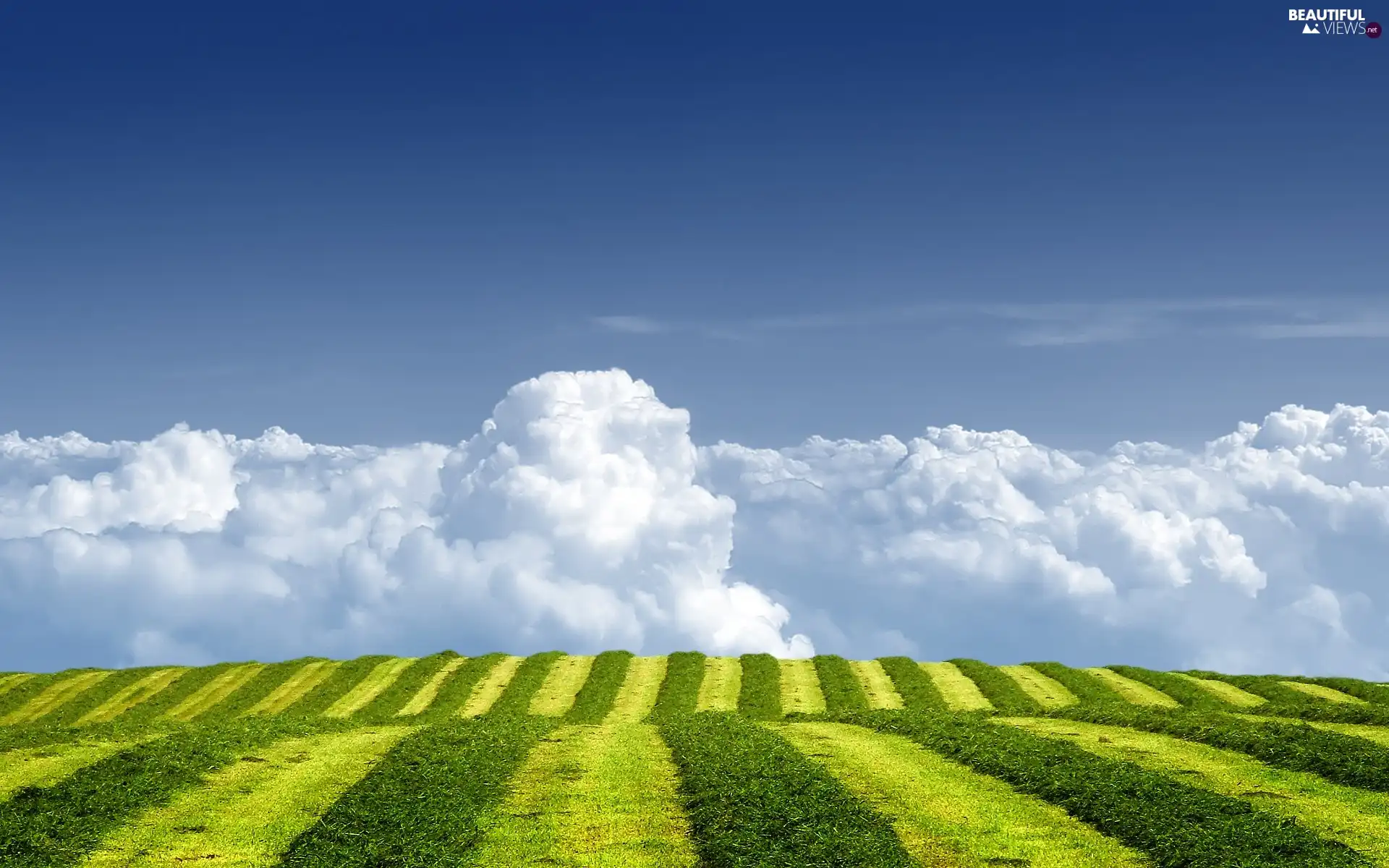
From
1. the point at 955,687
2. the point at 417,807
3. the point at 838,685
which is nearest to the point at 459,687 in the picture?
the point at 838,685


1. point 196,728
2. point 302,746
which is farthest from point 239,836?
point 196,728

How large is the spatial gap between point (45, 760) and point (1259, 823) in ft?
106

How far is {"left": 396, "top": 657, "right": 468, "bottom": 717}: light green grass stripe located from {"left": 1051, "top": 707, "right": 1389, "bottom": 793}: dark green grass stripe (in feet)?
128

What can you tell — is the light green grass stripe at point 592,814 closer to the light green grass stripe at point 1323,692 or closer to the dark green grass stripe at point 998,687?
the dark green grass stripe at point 998,687

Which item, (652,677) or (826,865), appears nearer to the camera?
(826,865)

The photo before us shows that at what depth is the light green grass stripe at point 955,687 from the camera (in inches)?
2254

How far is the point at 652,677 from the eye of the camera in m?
67.5

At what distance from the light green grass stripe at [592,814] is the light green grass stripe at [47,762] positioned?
12.8 metres

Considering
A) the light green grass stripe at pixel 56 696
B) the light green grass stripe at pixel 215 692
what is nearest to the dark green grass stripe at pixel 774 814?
the light green grass stripe at pixel 215 692

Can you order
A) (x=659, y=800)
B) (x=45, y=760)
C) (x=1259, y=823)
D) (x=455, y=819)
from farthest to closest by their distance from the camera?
1. (x=45, y=760)
2. (x=659, y=800)
3. (x=455, y=819)
4. (x=1259, y=823)

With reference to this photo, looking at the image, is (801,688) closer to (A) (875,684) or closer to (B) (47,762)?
(A) (875,684)

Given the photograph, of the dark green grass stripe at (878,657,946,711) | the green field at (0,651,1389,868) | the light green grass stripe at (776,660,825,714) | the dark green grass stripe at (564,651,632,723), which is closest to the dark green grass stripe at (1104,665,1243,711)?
the green field at (0,651,1389,868)

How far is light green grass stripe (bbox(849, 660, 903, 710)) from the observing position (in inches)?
2298

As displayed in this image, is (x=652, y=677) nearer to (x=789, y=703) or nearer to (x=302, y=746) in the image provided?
(x=789, y=703)
